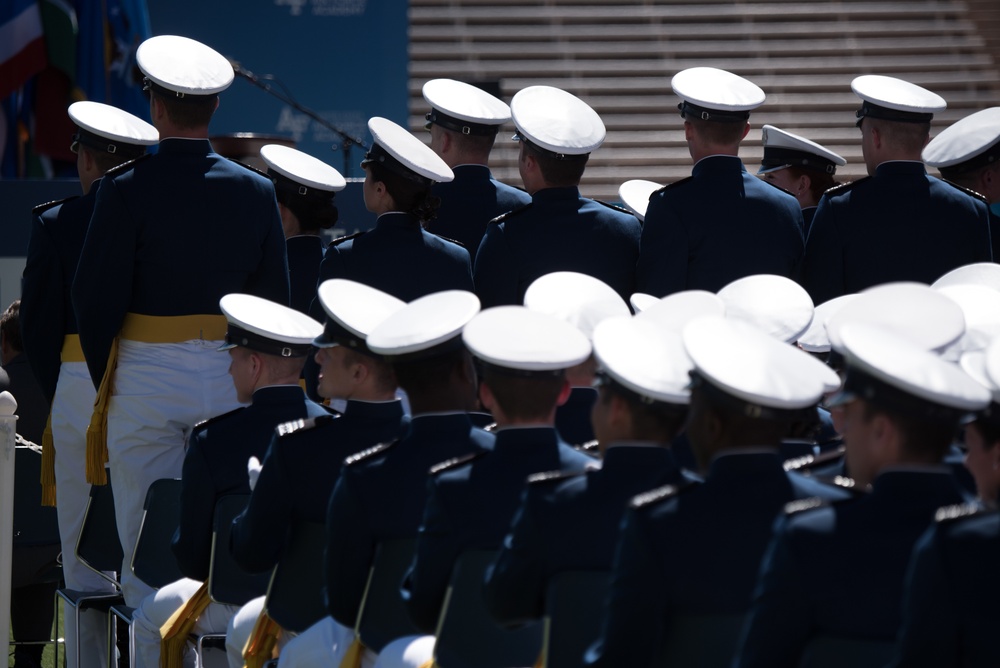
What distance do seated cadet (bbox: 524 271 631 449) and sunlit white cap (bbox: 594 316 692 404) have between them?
2.17 feet

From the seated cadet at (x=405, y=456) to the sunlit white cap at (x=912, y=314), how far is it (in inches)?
29.7

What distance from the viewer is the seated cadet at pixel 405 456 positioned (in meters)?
3.08

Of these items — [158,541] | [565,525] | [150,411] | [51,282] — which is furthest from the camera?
[51,282]

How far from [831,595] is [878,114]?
9.44ft

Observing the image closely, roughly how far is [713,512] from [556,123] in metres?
2.59

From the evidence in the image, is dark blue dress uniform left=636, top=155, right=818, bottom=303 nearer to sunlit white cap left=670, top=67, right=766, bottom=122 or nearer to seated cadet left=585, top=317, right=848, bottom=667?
sunlit white cap left=670, top=67, right=766, bottom=122

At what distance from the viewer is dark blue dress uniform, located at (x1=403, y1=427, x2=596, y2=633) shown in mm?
2803

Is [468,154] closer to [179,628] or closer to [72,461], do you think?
[72,461]

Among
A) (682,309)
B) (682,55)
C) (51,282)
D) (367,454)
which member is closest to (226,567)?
(367,454)

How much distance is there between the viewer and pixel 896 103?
4.72m

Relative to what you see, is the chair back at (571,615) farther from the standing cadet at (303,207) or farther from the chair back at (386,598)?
the standing cadet at (303,207)

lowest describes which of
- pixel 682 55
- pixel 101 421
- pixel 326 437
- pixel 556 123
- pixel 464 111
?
pixel 682 55

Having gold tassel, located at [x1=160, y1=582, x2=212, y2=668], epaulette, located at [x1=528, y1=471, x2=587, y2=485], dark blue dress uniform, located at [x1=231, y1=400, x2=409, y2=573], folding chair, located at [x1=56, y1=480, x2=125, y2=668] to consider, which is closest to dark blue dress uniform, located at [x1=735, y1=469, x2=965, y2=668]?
epaulette, located at [x1=528, y1=471, x2=587, y2=485]

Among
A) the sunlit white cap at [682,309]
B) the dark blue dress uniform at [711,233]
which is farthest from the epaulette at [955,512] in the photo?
the dark blue dress uniform at [711,233]
